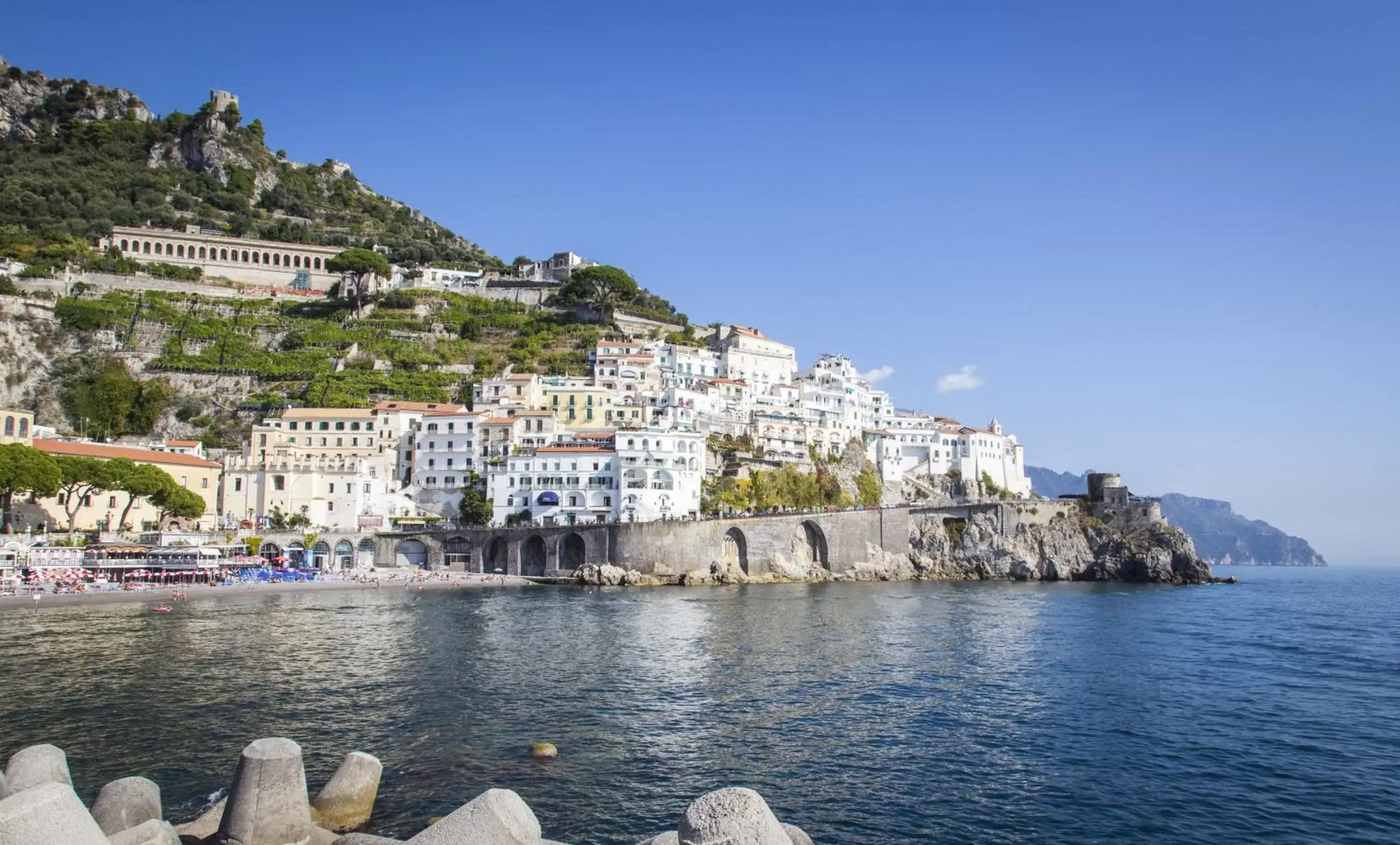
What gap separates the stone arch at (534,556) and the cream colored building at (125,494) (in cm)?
2193

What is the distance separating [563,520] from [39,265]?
59.0 m

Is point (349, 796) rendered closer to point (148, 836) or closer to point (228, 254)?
point (148, 836)

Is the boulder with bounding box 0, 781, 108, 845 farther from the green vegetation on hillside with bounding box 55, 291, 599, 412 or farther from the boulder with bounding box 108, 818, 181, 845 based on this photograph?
the green vegetation on hillside with bounding box 55, 291, 599, 412

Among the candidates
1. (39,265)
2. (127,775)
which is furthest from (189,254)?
(127,775)

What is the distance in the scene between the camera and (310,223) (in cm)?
11469

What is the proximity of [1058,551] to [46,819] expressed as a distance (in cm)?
7634

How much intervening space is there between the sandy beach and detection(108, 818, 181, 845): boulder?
3897 centimetres

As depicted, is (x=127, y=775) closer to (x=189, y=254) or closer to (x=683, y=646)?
(x=683, y=646)

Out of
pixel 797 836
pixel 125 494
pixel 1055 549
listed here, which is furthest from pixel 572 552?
pixel 797 836

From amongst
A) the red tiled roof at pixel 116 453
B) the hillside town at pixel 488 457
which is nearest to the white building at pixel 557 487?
the hillside town at pixel 488 457

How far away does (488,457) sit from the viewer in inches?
2744

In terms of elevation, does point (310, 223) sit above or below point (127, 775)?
above

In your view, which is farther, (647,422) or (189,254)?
(189,254)

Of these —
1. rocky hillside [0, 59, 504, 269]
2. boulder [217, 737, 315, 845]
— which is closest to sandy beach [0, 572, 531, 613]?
boulder [217, 737, 315, 845]
